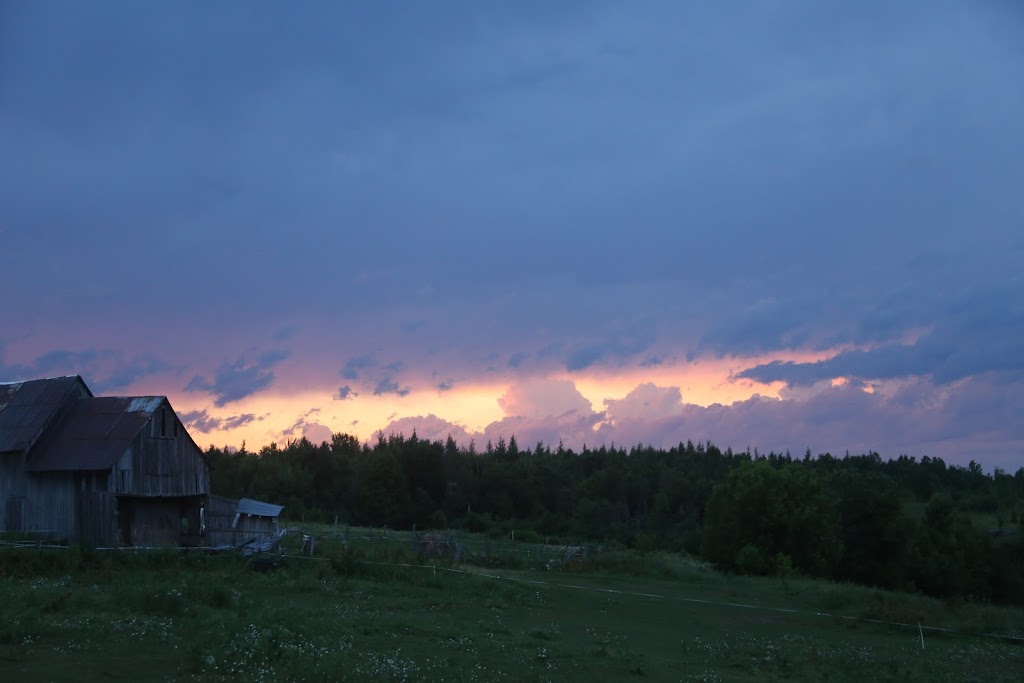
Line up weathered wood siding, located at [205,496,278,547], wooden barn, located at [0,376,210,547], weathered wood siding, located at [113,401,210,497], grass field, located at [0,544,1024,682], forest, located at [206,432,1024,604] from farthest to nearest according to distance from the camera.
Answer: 1. forest, located at [206,432,1024,604]
2. weathered wood siding, located at [205,496,278,547]
3. weathered wood siding, located at [113,401,210,497]
4. wooden barn, located at [0,376,210,547]
5. grass field, located at [0,544,1024,682]

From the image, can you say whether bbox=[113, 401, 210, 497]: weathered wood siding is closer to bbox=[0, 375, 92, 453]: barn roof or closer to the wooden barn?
the wooden barn

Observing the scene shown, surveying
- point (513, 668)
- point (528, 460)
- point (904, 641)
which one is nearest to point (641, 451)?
point (528, 460)

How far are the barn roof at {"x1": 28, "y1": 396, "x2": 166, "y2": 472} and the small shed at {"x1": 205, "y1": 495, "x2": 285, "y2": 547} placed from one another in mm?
7776

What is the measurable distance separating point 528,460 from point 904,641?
11470 cm

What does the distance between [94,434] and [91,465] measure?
2.56 m

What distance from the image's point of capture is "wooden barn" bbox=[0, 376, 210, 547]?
4238cm

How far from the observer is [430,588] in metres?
36.0

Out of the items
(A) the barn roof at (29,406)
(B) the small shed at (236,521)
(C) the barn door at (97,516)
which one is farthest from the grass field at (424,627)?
(A) the barn roof at (29,406)

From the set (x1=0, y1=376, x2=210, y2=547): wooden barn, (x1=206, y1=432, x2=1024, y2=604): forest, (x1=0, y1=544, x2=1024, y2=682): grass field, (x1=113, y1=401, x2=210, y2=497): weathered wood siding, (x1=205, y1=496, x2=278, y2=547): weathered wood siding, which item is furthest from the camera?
(x1=206, y1=432, x2=1024, y2=604): forest

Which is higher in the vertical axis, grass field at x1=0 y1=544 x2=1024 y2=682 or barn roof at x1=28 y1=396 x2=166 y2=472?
barn roof at x1=28 y1=396 x2=166 y2=472

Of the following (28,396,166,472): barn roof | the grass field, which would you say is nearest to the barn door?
(28,396,166,472): barn roof

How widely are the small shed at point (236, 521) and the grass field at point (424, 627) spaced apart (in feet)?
28.5

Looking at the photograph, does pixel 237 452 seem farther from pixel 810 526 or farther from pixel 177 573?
pixel 177 573

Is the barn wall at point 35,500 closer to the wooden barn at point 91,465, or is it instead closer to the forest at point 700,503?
the wooden barn at point 91,465
